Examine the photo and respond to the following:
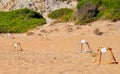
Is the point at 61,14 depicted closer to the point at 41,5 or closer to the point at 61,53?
the point at 41,5

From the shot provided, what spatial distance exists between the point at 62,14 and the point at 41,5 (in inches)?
175

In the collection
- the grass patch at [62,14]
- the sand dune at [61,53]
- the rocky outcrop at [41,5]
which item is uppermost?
the rocky outcrop at [41,5]

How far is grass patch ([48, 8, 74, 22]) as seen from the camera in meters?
32.3

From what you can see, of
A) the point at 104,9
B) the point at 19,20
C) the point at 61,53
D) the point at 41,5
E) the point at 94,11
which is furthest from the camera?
the point at 41,5

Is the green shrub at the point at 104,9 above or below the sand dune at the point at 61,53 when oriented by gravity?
above

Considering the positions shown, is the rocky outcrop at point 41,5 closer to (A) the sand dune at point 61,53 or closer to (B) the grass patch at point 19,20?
(B) the grass patch at point 19,20

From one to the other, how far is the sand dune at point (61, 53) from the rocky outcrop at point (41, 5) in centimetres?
764

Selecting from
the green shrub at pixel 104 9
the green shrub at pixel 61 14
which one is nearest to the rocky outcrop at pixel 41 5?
the green shrub at pixel 61 14

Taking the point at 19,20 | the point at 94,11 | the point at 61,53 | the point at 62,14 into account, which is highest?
the point at 94,11

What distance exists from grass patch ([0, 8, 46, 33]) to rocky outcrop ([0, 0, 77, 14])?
87.1 inches

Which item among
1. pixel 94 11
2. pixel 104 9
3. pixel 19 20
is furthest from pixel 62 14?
pixel 104 9

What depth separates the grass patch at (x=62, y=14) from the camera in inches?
1271

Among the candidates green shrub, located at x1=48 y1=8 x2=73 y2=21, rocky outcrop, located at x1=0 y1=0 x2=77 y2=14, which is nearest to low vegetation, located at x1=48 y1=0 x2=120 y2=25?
green shrub, located at x1=48 y1=8 x2=73 y2=21

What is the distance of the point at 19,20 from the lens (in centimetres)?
3391
